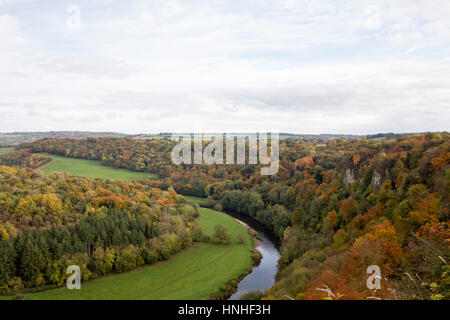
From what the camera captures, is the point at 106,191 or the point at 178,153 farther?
the point at 178,153

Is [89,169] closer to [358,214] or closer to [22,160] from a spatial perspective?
[22,160]

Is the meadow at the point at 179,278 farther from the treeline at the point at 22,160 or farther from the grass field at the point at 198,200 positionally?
the treeline at the point at 22,160

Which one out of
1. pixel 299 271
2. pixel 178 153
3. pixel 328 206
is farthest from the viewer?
pixel 178 153

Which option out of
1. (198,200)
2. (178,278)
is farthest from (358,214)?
(198,200)

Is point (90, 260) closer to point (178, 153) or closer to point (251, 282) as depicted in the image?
point (251, 282)
